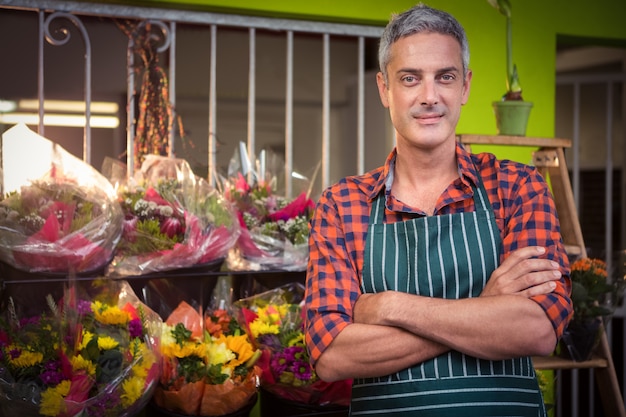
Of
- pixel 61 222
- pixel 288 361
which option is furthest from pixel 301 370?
pixel 61 222

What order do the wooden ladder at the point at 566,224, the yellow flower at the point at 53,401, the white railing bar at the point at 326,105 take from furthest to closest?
the white railing bar at the point at 326,105 → the wooden ladder at the point at 566,224 → the yellow flower at the point at 53,401

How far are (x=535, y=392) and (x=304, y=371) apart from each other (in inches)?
33.5

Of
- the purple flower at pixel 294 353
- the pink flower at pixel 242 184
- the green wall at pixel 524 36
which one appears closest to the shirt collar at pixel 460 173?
the purple flower at pixel 294 353

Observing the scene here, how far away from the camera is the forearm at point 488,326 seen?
1468 millimetres

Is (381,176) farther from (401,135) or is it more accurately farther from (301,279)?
(301,279)

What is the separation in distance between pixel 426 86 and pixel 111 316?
1.08 m

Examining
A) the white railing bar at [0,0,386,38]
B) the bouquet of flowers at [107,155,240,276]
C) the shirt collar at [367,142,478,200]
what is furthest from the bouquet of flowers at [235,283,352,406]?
the white railing bar at [0,0,386,38]

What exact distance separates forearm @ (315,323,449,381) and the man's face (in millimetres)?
434

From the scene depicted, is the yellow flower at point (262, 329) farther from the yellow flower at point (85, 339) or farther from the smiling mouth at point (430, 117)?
the smiling mouth at point (430, 117)

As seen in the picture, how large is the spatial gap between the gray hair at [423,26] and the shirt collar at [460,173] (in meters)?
0.19

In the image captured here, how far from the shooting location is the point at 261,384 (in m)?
2.40

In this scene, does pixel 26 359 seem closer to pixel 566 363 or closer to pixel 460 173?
pixel 460 173

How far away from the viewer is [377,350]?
1522 mm

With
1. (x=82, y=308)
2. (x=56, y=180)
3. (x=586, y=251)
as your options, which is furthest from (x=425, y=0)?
(x=82, y=308)
